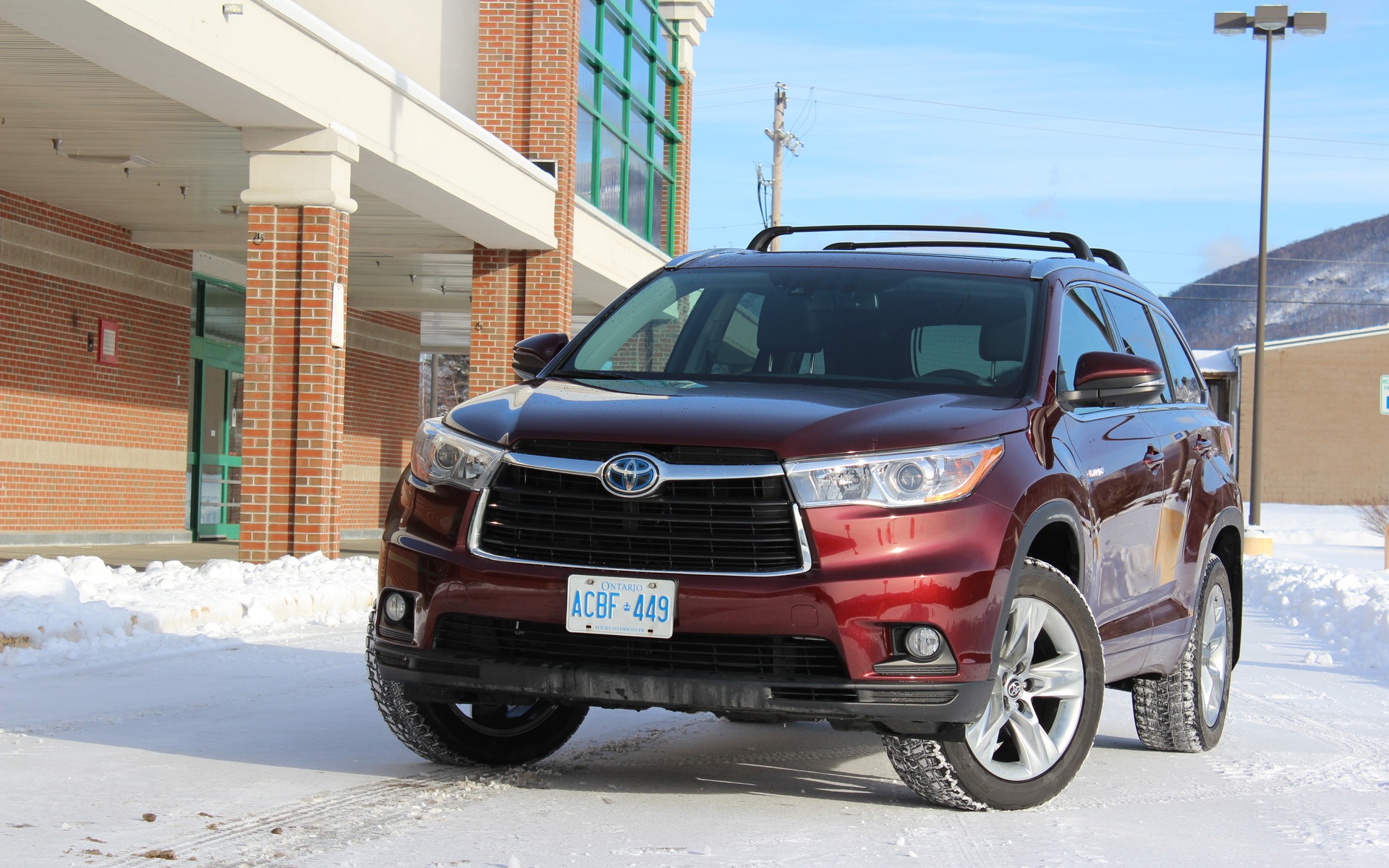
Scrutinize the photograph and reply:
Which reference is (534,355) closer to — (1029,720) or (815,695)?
(815,695)

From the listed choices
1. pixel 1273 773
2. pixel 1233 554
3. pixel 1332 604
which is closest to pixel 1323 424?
pixel 1332 604

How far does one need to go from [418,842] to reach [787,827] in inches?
42.8

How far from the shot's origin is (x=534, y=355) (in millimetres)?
6055

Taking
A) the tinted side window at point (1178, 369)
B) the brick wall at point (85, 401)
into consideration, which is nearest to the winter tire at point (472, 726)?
the tinted side window at point (1178, 369)

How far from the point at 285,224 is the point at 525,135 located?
268 inches

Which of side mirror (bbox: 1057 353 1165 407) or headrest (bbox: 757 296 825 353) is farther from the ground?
headrest (bbox: 757 296 825 353)

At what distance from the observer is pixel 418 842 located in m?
4.37

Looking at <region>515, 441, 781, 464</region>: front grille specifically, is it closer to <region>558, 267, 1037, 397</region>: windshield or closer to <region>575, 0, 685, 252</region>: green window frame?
<region>558, 267, 1037, 397</region>: windshield

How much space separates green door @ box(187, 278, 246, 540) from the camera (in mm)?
22891

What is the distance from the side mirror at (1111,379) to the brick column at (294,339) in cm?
971

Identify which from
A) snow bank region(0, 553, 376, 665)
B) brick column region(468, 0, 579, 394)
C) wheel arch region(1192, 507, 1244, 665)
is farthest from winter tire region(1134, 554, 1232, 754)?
brick column region(468, 0, 579, 394)

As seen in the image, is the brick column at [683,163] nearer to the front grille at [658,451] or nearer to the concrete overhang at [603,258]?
the concrete overhang at [603,258]

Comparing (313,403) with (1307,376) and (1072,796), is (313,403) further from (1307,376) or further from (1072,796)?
(1307,376)

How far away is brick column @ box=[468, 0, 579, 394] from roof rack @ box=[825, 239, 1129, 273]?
516 inches
